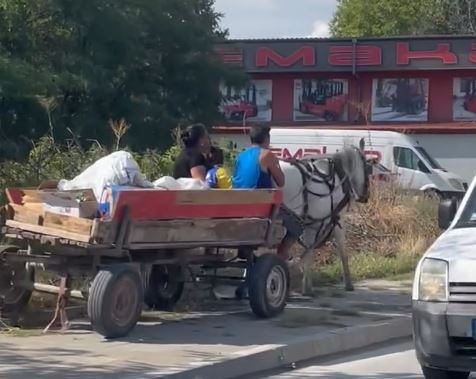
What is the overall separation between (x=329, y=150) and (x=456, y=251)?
78.9 feet

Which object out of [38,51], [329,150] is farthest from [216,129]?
[38,51]

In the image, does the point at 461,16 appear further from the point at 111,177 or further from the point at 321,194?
the point at 111,177

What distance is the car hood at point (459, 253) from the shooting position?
340 inches

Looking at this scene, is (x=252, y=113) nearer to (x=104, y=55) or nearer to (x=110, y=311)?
(x=104, y=55)

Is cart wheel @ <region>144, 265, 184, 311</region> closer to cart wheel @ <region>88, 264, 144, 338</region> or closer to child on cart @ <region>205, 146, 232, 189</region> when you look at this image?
child on cart @ <region>205, 146, 232, 189</region>

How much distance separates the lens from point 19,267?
38.5 feet

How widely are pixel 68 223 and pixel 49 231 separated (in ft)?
0.71

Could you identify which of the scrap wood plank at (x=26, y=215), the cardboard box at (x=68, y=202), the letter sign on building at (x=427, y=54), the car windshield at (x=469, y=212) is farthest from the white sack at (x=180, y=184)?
the letter sign on building at (x=427, y=54)

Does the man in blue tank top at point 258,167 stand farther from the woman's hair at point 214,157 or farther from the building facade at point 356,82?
the building facade at point 356,82

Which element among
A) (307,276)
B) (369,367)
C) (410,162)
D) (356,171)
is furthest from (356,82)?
(369,367)

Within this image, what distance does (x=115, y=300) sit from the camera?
35.1 ft

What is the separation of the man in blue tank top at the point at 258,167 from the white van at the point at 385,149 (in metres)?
Result: 17.2

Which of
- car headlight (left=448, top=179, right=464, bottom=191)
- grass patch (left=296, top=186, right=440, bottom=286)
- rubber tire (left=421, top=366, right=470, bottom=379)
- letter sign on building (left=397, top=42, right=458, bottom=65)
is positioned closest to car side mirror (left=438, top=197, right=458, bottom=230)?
rubber tire (left=421, top=366, right=470, bottom=379)

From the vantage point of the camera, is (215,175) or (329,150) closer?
(215,175)
